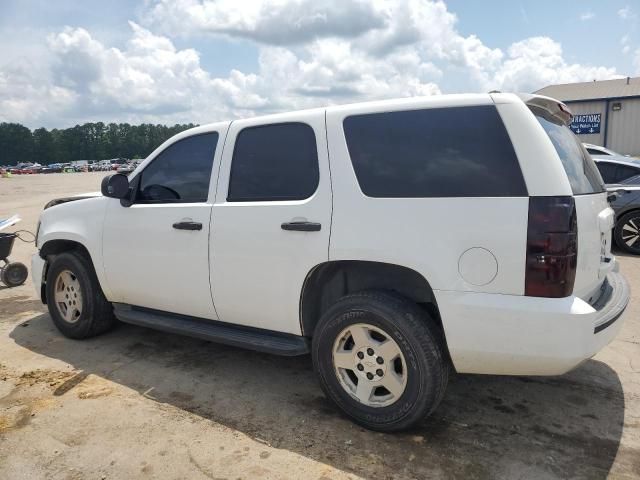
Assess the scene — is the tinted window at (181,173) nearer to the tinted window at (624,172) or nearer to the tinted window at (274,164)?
the tinted window at (274,164)

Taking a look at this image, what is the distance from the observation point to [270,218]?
332cm

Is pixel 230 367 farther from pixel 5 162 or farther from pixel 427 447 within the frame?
pixel 5 162

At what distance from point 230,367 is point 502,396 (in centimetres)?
210

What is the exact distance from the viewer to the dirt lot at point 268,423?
2740mm

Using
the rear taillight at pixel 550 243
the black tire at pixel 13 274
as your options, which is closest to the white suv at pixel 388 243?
the rear taillight at pixel 550 243

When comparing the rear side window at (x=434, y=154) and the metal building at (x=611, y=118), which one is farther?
the metal building at (x=611, y=118)

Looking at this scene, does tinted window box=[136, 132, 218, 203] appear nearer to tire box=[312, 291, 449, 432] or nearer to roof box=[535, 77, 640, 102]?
tire box=[312, 291, 449, 432]

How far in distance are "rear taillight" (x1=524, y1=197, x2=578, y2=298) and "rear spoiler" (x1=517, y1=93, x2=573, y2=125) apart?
0.67m

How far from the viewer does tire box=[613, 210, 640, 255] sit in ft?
26.8

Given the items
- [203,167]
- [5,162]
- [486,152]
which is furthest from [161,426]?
[5,162]

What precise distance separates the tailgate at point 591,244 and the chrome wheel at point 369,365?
42.1 inches

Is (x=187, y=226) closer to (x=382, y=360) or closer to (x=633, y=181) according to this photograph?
(x=382, y=360)

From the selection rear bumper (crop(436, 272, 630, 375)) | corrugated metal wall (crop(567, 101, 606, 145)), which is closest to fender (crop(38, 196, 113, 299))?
rear bumper (crop(436, 272, 630, 375))

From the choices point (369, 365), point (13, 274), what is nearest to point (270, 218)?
point (369, 365)
